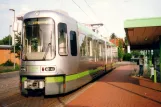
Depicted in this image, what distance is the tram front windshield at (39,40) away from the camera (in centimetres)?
1055

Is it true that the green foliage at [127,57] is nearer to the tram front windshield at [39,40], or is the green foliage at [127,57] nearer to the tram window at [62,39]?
the tram window at [62,39]

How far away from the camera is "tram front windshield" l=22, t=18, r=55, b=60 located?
10547mm

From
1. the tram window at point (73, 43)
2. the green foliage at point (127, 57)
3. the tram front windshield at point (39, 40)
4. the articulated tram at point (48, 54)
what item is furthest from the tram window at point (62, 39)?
the green foliage at point (127, 57)

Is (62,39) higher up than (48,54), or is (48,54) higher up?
(62,39)

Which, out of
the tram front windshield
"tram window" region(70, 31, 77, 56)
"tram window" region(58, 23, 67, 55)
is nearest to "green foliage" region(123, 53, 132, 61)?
"tram window" region(70, 31, 77, 56)


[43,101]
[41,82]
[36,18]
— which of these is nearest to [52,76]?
[41,82]

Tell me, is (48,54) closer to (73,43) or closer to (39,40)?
(39,40)

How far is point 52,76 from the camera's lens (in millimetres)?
10297

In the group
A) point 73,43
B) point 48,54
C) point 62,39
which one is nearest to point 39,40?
point 48,54

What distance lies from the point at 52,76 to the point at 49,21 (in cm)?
244

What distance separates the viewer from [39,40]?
10.7m

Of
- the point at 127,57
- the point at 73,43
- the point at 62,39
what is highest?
the point at 62,39

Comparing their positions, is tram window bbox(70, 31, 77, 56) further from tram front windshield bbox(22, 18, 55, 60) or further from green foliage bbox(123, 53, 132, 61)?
green foliage bbox(123, 53, 132, 61)

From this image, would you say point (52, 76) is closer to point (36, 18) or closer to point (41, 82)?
point (41, 82)
